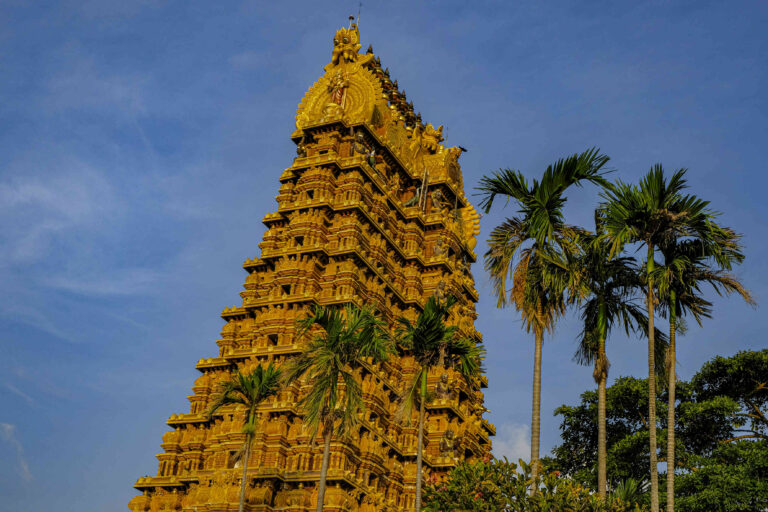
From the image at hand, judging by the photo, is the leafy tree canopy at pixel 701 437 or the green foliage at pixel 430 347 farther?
the leafy tree canopy at pixel 701 437

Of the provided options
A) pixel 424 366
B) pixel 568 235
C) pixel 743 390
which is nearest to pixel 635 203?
pixel 568 235

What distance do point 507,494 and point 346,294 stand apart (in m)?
26.6

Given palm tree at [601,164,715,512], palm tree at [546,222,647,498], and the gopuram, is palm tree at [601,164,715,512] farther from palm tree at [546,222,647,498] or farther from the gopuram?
the gopuram

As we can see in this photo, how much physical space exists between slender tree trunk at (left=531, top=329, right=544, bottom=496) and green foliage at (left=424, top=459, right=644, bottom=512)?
314 millimetres

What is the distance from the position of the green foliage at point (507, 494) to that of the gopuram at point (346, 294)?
540 inches

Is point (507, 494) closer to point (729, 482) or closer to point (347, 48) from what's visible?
point (729, 482)

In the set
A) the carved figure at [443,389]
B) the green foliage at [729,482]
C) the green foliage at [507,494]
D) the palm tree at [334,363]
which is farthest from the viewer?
the carved figure at [443,389]

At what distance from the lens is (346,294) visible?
58719 millimetres

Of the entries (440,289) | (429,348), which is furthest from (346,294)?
(429,348)

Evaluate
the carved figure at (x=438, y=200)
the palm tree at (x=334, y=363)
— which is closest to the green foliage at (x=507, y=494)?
the palm tree at (x=334, y=363)

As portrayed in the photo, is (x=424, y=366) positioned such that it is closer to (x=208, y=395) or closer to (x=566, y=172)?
(x=566, y=172)

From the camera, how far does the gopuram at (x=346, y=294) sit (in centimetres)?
5175

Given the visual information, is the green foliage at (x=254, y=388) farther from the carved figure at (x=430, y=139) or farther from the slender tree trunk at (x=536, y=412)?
the carved figure at (x=430, y=139)

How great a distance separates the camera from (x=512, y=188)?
3800 cm
